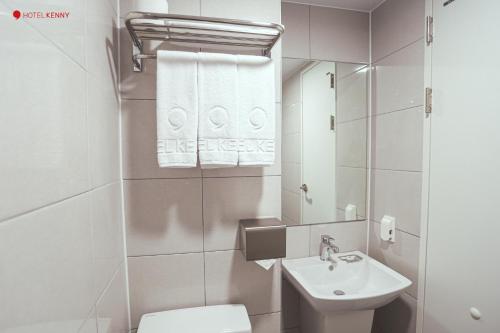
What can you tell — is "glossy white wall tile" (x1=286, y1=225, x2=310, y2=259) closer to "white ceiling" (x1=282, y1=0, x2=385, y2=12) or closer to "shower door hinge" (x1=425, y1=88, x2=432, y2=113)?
"shower door hinge" (x1=425, y1=88, x2=432, y2=113)

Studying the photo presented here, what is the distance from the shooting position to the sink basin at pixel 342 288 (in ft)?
3.53

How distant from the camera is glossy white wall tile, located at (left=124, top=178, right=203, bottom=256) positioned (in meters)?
0.98

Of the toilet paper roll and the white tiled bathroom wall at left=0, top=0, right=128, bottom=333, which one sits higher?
the white tiled bathroom wall at left=0, top=0, right=128, bottom=333

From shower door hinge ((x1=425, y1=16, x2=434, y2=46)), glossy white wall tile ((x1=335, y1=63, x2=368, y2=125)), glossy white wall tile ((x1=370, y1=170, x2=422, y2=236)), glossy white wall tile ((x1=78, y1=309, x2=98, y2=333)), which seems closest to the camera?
glossy white wall tile ((x1=78, y1=309, x2=98, y2=333))

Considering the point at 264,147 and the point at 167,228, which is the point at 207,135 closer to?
the point at 264,147

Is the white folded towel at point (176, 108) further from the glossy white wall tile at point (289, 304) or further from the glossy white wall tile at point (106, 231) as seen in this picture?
the glossy white wall tile at point (289, 304)

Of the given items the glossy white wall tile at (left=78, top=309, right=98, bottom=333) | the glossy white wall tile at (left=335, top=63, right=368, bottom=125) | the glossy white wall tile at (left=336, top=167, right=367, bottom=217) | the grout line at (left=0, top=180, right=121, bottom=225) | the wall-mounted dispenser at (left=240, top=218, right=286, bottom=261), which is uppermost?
the glossy white wall tile at (left=335, top=63, right=368, bottom=125)

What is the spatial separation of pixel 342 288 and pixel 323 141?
0.90 m

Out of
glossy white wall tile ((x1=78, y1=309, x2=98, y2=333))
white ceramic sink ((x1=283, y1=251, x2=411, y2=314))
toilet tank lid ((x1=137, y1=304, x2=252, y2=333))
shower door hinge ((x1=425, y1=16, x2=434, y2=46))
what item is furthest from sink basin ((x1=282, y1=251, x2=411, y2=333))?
shower door hinge ((x1=425, y1=16, x2=434, y2=46))

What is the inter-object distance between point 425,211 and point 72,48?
62.4 inches

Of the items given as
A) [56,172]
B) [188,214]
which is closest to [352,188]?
[188,214]

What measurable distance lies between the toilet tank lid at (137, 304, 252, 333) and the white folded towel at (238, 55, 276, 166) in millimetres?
640

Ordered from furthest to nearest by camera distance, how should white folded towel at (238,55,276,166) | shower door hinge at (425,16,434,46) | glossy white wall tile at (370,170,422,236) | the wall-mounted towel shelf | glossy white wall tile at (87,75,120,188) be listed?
glossy white wall tile at (370,170,422,236) → shower door hinge at (425,16,434,46) → white folded towel at (238,55,276,166) → the wall-mounted towel shelf → glossy white wall tile at (87,75,120,188)

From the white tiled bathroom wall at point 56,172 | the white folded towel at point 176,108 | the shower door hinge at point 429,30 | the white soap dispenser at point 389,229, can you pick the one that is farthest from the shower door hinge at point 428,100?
the white tiled bathroom wall at point 56,172
